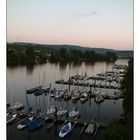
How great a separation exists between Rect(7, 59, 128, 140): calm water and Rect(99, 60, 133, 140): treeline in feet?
0.18

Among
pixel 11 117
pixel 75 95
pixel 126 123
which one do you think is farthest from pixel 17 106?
pixel 126 123

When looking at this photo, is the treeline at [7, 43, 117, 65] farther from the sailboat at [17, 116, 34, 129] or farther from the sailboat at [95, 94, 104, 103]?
the sailboat at [17, 116, 34, 129]

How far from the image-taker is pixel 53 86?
2.15 m

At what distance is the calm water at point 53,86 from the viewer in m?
2.09

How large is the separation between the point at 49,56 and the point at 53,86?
0.20m

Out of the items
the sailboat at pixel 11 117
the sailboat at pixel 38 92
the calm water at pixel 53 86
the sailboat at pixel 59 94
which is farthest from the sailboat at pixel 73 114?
the sailboat at pixel 11 117

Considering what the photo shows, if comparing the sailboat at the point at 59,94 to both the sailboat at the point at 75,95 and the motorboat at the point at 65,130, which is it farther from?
the motorboat at the point at 65,130

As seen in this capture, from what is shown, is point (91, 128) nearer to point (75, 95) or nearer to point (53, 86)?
point (75, 95)

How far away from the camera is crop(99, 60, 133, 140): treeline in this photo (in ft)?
6.55

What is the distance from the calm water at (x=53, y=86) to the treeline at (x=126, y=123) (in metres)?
0.06

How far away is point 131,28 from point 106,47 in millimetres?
210
